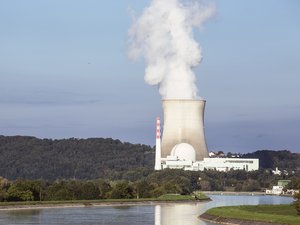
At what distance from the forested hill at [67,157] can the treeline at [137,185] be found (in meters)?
21.7

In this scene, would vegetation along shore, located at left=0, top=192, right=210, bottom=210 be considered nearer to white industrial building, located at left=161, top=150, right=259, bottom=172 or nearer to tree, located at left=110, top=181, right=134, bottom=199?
tree, located at left=110, top=181, right=134, bottom=199

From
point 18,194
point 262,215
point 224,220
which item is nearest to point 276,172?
point 18,194

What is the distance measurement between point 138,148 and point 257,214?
107 metres

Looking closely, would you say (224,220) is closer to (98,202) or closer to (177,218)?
(177,218)

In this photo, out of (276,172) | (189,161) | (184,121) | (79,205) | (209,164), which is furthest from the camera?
(276,172)

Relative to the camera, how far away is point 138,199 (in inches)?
2741

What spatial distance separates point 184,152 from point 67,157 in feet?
172

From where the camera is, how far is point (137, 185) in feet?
248

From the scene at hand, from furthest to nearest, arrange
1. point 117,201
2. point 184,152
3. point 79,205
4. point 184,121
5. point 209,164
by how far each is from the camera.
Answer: point 209,164, point 184,152, point 184,121, point 117,201, point 79,205

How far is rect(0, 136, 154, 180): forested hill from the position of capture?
13512cm

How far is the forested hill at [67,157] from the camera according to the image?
443ft

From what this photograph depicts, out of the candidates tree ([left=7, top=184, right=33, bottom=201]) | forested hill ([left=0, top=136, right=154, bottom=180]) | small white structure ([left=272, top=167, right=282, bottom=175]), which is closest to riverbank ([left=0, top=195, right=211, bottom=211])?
tree ([left=7, top=184, right=33, bottom=201])

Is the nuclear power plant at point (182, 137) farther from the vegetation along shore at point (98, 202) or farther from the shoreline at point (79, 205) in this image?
the shoreline at point (79, 205)

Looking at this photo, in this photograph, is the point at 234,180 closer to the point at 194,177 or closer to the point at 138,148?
the point at 194,177
